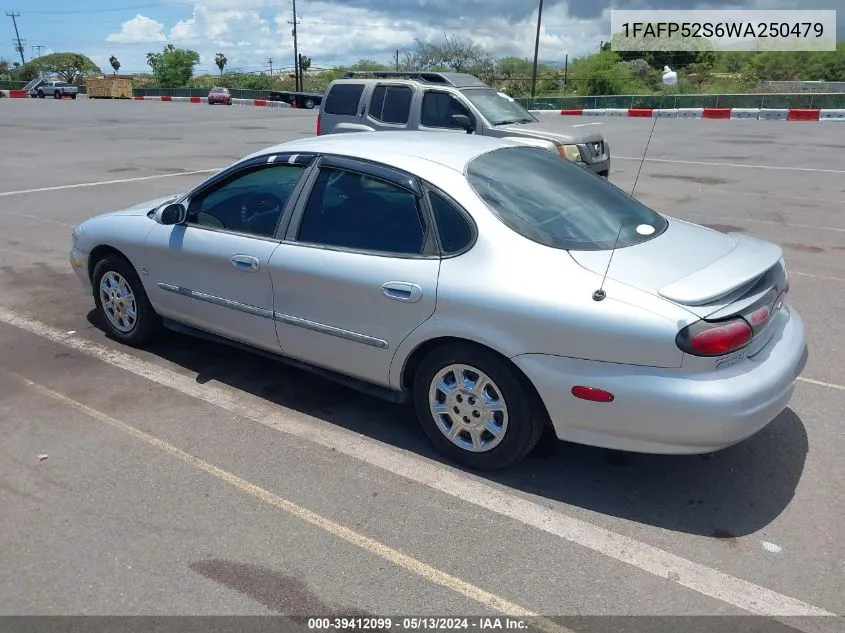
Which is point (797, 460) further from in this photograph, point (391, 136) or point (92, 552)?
point (92, 552)

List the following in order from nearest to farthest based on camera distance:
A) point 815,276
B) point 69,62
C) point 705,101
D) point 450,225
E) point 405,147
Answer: point 450,225 → point 405,147 → point 815,276 → point 705,101 → point 69,62

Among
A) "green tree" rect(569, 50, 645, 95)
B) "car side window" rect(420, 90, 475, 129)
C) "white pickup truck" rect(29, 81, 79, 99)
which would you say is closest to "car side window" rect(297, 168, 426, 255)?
"car side window" rect(420, 90, 475, 129)

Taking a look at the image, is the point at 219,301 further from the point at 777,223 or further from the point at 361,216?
the point at 777,223

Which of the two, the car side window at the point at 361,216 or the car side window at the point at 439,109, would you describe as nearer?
the car side window at the point at 361,216

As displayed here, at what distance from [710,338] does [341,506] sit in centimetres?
185

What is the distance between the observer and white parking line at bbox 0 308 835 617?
2932 millimetres

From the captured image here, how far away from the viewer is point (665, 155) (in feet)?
60.8

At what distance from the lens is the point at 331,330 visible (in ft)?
13.7

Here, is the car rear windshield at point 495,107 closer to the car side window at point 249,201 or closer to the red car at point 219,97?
the car side window at point 249,201

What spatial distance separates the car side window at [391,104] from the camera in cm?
1187

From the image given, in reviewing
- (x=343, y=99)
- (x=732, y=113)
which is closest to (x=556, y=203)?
(x=343, y=99)

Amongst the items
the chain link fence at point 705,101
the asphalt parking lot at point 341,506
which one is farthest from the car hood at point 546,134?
the chain link fence at point 705,101

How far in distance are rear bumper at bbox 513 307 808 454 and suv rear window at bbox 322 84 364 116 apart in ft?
32.3

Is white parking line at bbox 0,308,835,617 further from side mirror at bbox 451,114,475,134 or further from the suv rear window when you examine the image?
the suv rear window
